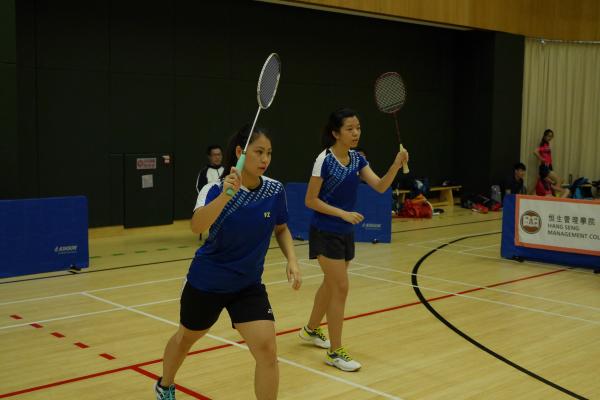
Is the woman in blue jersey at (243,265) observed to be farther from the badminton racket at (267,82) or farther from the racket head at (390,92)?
the racket head at (390,92)

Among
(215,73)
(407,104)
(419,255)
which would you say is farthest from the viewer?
(407,104)

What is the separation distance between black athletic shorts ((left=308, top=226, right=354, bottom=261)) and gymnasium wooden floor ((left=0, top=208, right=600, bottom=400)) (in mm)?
851

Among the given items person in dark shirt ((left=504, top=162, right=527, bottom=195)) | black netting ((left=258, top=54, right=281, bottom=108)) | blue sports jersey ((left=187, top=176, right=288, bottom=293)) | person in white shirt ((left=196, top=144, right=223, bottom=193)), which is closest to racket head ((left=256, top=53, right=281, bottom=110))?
black netting ((left=258, top=54, right=281, bottom=108))

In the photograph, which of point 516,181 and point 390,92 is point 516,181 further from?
point 390,92

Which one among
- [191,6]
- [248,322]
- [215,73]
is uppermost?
[191,6]

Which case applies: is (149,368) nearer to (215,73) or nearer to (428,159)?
(215,73)

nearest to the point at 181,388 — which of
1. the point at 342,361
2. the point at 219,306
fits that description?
the point at 342,361

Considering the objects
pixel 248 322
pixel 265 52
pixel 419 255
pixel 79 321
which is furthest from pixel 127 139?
pixel 248 322

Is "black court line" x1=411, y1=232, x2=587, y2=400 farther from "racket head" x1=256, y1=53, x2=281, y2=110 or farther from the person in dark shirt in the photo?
the person in dark shirt

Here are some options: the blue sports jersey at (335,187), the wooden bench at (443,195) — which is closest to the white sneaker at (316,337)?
the blue sports jersey at (335,187)

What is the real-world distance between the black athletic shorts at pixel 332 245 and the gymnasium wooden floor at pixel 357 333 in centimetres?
85

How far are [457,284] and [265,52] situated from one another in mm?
7360

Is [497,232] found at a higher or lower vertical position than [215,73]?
lower

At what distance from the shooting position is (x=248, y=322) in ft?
12.1
